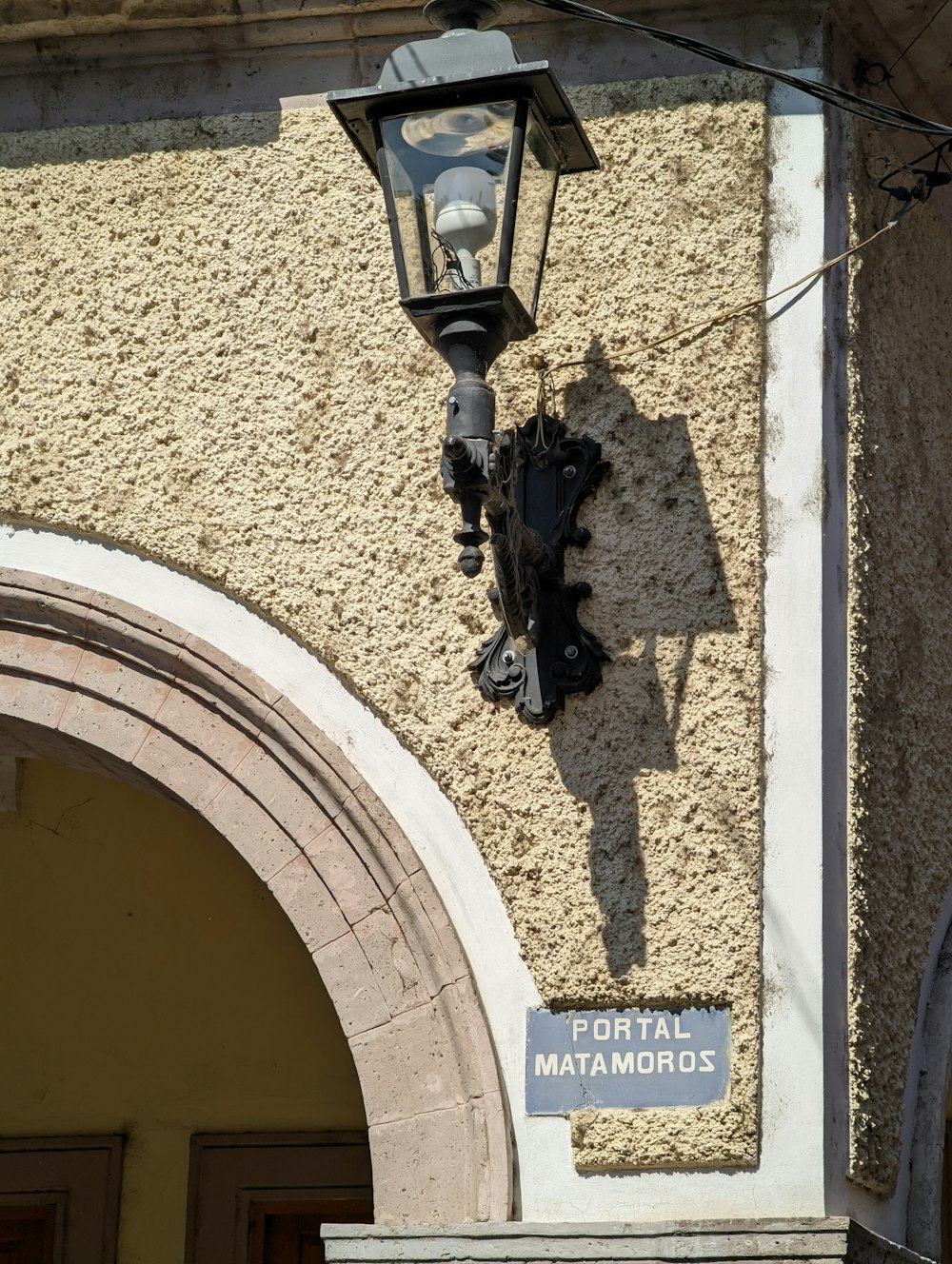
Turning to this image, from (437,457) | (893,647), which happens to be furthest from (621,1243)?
(437,457)

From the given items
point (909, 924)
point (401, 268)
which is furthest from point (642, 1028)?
point (401, 268)

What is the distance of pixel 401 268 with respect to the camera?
2.93 metres

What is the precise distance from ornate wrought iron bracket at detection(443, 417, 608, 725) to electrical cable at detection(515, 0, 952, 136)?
2.26 ft

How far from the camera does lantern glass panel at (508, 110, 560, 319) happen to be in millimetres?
2924

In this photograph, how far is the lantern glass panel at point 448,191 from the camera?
288 centimetres

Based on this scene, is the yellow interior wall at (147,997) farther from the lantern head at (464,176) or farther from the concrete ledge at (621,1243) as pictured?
the lantern head at (464,176)

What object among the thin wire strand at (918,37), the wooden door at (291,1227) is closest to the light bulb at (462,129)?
the thin wire strand at (918,37)

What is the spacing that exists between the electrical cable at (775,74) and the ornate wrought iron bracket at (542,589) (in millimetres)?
689

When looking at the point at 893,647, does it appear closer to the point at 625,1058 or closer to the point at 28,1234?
the point at 625,1058

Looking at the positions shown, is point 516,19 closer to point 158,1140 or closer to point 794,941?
point 794,941

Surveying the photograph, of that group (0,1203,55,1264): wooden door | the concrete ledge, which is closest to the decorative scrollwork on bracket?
the concrete ledge

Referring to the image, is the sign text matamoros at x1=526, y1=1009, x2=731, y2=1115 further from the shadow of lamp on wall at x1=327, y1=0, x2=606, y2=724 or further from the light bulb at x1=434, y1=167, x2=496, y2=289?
the light bulb at x1=434, y1=167, x2=496, y2=289

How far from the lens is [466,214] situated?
2865 mm

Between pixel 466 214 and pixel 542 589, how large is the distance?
30.0 inches
